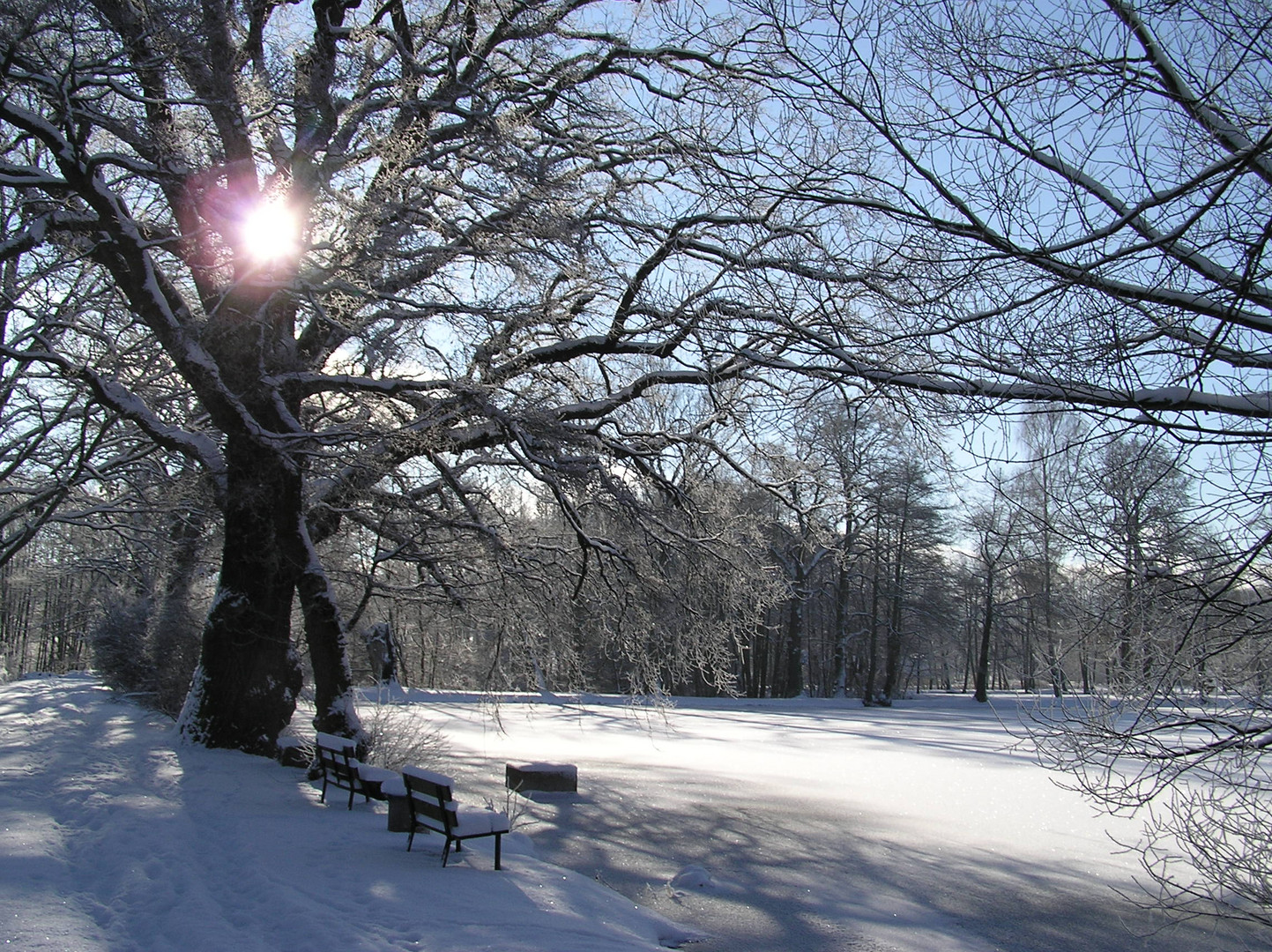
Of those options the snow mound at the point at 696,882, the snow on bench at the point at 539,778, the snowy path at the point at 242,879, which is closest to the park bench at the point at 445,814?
the snowy path at the point at 242,879

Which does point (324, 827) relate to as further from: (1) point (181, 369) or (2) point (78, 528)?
(2) point (78, 528)

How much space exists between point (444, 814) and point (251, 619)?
5.60m

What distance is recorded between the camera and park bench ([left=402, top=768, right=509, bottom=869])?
7660mm

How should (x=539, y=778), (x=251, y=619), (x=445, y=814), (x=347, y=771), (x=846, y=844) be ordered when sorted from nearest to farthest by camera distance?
1. (x=445, y=814)
2. (x=347, y=771)
3. (x=846, y=844)
4. (x=251, y=619)
5. (x=539, y=778)

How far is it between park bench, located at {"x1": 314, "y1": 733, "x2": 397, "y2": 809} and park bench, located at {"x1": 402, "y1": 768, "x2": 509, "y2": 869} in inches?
39.7

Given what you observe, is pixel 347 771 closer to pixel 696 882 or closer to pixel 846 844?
pixel 696 882

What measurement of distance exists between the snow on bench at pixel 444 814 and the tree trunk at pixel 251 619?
439 centimetres

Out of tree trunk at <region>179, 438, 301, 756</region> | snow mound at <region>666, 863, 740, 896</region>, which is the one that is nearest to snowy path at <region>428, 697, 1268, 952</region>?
snow mound at <region>666, 863, 740, 896</region>

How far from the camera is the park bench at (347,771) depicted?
9.40 m

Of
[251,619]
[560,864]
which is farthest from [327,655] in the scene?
[560,864]

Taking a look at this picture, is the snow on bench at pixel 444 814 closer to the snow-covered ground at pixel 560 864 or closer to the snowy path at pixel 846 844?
the snow-covered ground at pixel 560 864

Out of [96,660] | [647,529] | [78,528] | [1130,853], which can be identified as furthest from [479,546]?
[78,528]

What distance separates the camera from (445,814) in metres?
7.69

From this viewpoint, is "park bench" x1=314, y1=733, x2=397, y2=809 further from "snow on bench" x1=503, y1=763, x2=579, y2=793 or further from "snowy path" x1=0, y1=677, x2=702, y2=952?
Answer: "snow on bench" x1=503, y1=763, x2=579, y2=793
